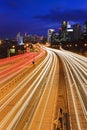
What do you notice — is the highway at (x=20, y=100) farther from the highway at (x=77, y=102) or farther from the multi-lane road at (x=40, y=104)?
the highway at (x=77, y=102)

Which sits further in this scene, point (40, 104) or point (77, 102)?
point (77, 102)

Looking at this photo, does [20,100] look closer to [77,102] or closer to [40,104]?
[40,104]

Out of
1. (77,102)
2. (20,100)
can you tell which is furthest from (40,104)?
(77,102)

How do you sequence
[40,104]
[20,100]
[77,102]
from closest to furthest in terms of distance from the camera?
[40,104] → [77,102] → [20,100]

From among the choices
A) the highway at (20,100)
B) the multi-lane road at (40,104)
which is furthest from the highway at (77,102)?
the highway at (20,100)

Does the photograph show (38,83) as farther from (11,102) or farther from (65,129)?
(65,129)

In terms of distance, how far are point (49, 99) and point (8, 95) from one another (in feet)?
14.0

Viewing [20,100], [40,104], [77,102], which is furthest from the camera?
[20,100]

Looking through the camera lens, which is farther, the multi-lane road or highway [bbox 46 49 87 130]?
highway [bbox 46 49 87 130]

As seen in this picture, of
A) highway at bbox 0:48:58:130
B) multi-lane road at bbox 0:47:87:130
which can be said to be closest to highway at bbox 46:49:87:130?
multi-lane road at bbox 0:47:87:130

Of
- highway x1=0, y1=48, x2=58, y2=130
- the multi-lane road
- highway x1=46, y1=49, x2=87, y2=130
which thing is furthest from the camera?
highway x1=0, y1=48, x2=58, y2=130

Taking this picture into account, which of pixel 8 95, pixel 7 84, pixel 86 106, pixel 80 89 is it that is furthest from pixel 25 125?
pixel 7 84

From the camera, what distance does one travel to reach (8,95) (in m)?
32.2

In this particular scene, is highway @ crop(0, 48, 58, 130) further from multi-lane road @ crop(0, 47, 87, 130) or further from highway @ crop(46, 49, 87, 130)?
highway @ crop(46, 49, 87, 130)
